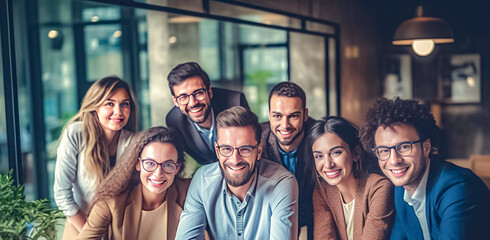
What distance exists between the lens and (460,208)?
11.2 ft

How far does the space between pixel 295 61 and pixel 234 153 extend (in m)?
1.17

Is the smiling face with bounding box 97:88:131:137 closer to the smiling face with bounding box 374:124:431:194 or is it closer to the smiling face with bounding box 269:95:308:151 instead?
the smiling face with bounding box 269:95:308:151

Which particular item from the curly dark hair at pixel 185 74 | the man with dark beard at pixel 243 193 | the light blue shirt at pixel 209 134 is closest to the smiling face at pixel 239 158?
the man with dark beard at pixel 243 193

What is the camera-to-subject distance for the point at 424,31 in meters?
4.80

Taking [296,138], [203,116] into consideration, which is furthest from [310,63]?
[203,116]

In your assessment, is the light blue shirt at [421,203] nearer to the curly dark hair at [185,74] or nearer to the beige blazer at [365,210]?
the beige blazer at [365,210]

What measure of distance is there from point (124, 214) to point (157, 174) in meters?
0.36

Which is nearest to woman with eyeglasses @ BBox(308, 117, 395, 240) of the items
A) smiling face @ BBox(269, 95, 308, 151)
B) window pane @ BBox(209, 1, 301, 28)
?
smiling face @ BBox(269, 95, 308, 151)

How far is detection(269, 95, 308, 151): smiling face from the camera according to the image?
12.4 ft

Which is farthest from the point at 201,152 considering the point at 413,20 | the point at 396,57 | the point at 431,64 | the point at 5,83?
the point at 431,64

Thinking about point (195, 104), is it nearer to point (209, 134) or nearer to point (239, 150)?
point (209, 134)

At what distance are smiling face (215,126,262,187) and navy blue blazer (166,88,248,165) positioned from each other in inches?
7.1

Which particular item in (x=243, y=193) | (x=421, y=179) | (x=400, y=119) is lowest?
(x=243, y=193)

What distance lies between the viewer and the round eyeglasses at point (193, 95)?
3.92 meters
